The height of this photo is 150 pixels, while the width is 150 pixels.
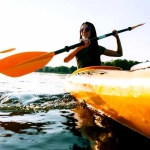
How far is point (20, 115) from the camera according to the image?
19.1ft

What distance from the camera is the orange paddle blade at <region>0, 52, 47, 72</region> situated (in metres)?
6.09

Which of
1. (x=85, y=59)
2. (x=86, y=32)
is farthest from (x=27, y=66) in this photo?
(x=86, y=32)

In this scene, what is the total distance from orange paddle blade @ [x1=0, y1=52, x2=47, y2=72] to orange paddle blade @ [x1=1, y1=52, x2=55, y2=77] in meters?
0.11

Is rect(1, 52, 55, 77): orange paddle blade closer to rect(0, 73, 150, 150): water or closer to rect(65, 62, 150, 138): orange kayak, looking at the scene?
rect(0, 73, 150, 150): water

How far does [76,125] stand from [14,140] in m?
1.40

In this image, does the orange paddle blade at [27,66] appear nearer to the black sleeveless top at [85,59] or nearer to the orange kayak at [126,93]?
the black sleeveless top at [85,59]

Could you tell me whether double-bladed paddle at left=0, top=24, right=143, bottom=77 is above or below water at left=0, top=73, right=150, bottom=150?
above

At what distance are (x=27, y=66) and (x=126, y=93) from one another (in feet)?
10.4

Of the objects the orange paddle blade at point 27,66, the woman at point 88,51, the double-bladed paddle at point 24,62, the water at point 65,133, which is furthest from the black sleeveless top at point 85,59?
the water at point 65,133

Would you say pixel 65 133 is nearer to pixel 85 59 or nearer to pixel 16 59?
pixel 16 59

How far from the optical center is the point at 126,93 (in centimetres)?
A: 359

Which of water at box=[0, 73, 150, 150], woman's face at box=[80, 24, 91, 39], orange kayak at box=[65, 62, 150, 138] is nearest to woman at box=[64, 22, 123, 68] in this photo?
woman's face at box=[80, 24, 91, 39]

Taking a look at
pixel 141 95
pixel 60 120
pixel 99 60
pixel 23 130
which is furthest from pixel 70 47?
pixel 141 95

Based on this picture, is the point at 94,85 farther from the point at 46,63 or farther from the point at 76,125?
the point at 46,63
